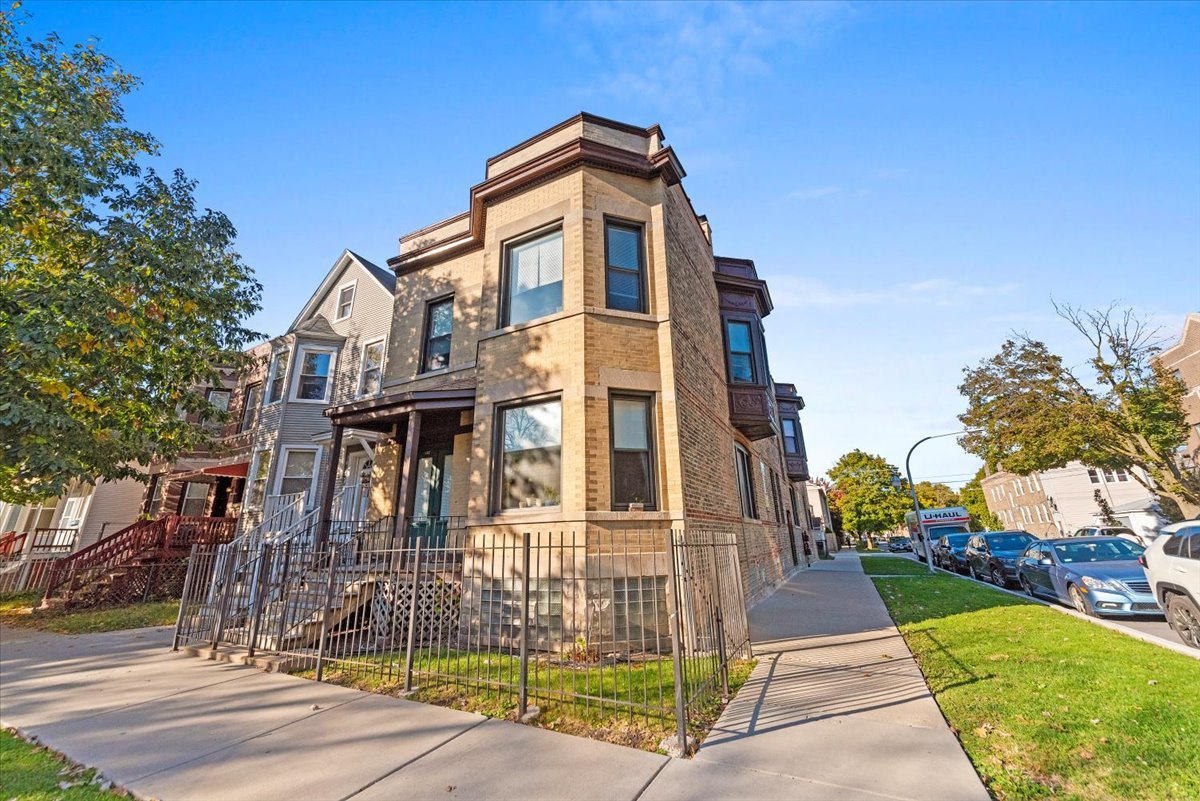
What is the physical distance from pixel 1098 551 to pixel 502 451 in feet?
44.2

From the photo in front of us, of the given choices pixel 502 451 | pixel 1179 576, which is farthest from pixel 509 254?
pixel 1179 576

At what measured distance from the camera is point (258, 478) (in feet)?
54.8

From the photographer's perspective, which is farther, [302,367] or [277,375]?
[277,375]

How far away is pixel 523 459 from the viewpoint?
8906 mm

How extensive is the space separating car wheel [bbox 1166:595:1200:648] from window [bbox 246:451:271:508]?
21223mm

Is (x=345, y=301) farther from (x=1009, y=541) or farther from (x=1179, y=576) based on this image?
(x=1009, y=541)

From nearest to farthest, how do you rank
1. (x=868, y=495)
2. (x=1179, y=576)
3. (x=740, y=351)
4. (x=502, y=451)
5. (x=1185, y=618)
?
(x=1185, y=618) < (x=1179, y=576) < (x=502, y=451) < (x=740, y=351) < (x=868, y=495)

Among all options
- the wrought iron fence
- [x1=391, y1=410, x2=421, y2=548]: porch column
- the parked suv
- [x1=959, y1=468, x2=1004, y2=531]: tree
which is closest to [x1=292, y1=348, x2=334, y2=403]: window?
the wrought iron fence

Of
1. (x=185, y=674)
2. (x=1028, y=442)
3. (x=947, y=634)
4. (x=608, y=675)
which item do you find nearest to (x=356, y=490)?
(x=185, y=674)

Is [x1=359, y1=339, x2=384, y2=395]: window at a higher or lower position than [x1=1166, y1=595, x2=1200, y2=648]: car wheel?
higher

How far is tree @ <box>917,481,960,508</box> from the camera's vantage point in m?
89.1

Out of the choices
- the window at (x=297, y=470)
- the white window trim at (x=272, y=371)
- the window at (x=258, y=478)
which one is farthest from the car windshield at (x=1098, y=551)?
the white window trim at (x=272, y=371)

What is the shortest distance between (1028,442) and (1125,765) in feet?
85.7

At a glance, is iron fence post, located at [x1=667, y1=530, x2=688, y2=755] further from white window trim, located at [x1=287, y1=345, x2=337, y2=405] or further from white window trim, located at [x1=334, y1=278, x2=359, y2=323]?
white window trim, located at [x1=334, y1=278, x2=359, y2=323]
